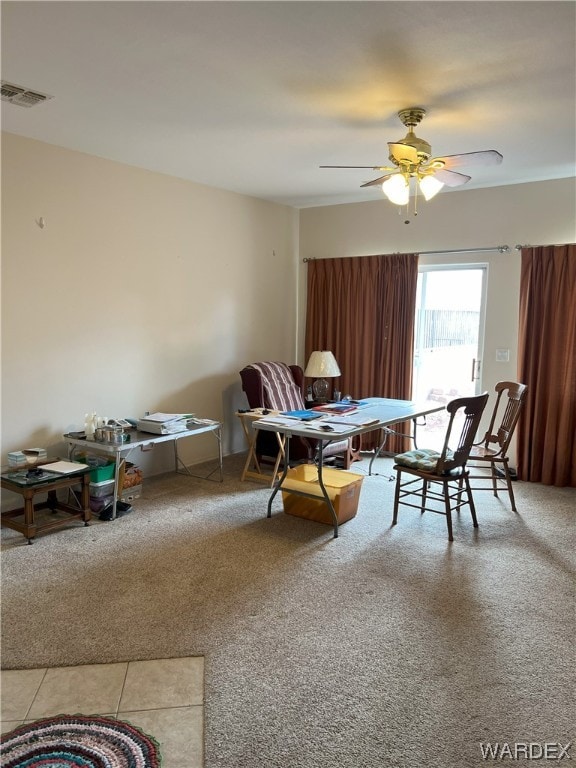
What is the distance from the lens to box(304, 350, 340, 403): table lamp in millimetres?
5543

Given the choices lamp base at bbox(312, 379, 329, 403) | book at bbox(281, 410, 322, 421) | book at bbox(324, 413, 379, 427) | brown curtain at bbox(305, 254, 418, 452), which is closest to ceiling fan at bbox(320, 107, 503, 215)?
book at bbox(324, 413, 379, 427)

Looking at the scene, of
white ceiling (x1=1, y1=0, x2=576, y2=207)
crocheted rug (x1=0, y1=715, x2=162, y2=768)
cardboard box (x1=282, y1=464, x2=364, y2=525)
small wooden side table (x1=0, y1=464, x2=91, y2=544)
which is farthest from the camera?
cardboard box (x1=282, y1=464, x2=364, y2=525)

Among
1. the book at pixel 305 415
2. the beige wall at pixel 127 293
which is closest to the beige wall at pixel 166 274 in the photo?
the beige wall at pixel 127 293

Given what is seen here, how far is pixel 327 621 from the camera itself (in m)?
2.70

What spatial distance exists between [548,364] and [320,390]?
2110 mm

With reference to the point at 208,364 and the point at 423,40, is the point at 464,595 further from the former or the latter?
the point at 208,364

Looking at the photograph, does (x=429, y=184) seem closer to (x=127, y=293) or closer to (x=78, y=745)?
(x=127, y=293)

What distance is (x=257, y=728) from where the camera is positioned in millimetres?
2014

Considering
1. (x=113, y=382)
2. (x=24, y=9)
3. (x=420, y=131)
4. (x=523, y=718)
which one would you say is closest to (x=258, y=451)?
(x=113, y=382)

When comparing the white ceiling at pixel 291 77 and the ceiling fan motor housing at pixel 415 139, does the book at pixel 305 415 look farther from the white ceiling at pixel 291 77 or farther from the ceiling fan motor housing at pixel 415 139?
the white ceiling at pixel 291 77

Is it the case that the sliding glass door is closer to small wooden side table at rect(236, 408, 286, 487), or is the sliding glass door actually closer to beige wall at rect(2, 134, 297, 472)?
beige wall at rect(2, 134, 297, 472)

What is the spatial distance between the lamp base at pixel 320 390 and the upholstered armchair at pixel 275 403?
7.3 inches

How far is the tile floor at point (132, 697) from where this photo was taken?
6.51 feet

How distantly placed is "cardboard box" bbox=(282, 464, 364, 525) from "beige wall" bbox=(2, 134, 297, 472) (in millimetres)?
1551
